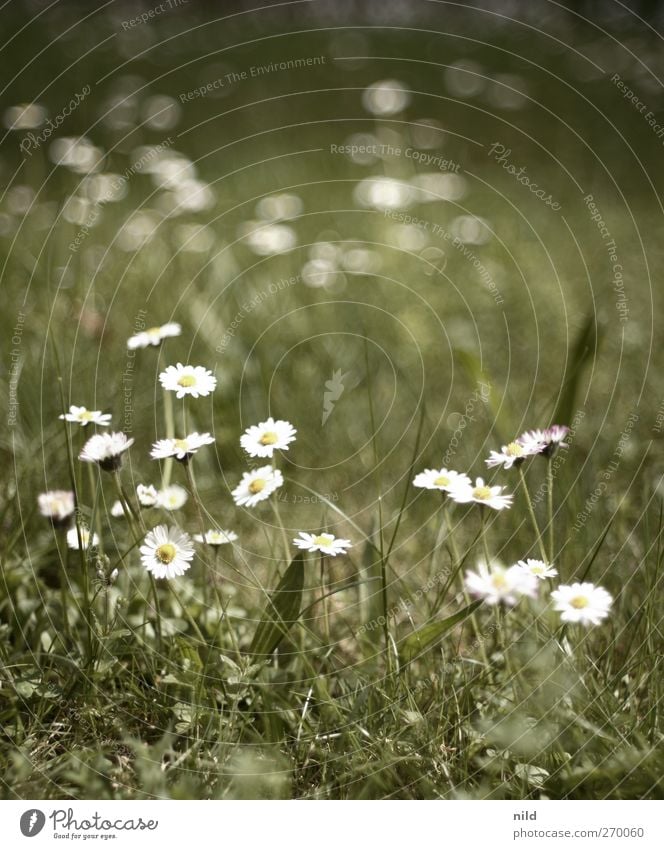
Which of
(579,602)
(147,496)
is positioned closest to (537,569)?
(579,602)

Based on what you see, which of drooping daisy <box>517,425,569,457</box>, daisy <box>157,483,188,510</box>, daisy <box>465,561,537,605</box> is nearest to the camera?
daisy <box>465,561,537,605</box>

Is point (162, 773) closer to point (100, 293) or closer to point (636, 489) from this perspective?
point (636, 489)

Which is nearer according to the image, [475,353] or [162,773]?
[162,773]

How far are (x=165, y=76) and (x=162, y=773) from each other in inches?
80.5

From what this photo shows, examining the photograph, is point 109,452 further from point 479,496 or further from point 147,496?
point 479,496

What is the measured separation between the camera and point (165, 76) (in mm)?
2314

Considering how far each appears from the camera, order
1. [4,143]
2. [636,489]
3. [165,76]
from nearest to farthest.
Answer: [636,489] < [4,143] < [165,76]

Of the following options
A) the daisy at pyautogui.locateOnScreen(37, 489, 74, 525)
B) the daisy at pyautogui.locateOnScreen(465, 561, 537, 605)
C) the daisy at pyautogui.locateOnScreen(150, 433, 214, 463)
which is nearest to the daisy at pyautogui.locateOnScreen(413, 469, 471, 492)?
the daisy at pyautogui.locateOnScreen(465, 561, 537, 605)

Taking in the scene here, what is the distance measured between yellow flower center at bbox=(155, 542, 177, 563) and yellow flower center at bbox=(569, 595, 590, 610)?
43 cm

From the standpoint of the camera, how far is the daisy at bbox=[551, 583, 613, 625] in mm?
808

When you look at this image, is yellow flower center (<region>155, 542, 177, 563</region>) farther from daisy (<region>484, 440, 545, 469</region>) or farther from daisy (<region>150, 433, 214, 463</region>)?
daisy (<region>484, 440, 545, 469</region>)

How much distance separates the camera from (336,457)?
1298 mm

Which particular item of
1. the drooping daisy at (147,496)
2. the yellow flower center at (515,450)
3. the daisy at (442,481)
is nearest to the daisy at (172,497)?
the drooping daisy at (147,496)
